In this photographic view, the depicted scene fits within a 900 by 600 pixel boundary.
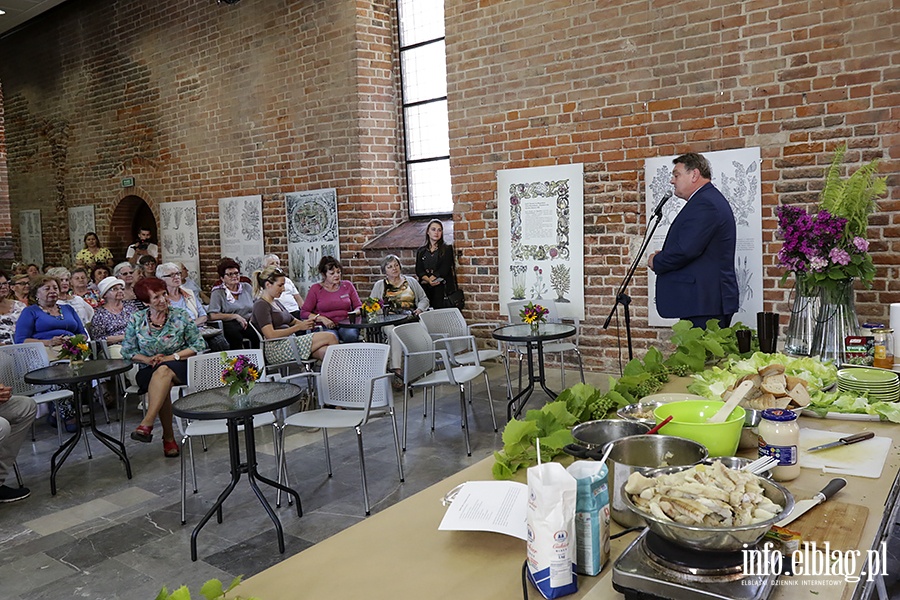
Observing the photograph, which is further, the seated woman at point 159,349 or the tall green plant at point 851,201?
the seated woman at point 159,349

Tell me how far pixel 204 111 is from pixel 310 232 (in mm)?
2719

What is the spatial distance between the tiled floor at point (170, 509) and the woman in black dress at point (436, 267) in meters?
2.04

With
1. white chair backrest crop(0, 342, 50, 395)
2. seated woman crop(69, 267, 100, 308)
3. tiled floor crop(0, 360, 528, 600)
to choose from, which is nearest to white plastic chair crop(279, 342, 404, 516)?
tiled floor crop(0, 360, 528, 600)

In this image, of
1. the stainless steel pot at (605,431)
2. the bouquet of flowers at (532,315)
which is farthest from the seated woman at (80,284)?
the stainless steel pot at (605,431)

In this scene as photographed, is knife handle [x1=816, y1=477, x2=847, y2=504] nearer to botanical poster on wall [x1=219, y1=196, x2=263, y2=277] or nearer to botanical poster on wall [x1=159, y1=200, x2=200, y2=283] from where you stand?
botanical poster on wall [x1=219, y1=196, x2=263, y2=277]

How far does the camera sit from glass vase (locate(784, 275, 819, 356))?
3.15m

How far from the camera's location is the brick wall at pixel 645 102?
16.8 ft

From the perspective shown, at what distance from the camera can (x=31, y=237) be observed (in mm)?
13086

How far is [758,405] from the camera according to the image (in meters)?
2.14

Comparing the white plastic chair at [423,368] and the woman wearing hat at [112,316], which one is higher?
the woman wearing hat at [112,316]

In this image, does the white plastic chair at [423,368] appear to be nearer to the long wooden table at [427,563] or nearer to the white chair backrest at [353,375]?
the white chair backrest at [353,375]

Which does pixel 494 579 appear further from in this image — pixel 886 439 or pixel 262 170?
pixel 262 170

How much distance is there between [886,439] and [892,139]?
3804 millimetres

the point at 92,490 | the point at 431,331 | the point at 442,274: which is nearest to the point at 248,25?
the point at 442,274
